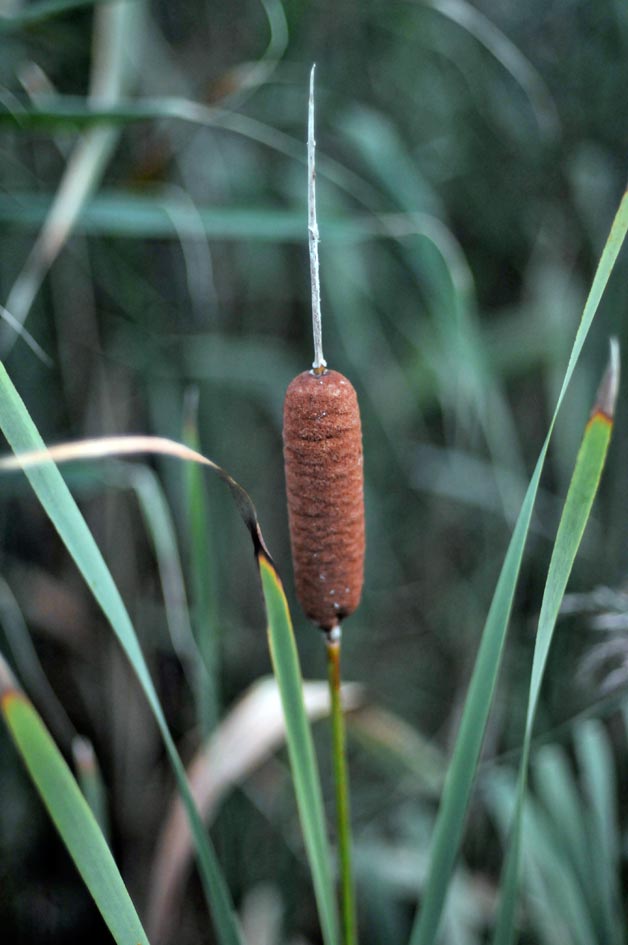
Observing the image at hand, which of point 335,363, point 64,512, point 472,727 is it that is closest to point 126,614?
point 64,512

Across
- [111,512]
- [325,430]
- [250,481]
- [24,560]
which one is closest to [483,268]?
[250,481]

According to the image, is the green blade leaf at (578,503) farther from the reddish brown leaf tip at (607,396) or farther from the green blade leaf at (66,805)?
the green blade leaf at (66,805)

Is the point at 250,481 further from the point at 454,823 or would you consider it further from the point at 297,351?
the point at 454,823

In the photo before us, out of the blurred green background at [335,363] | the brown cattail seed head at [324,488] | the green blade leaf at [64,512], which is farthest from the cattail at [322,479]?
the blurred green background at [335,363]

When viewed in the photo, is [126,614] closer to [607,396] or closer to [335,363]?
[607,396]

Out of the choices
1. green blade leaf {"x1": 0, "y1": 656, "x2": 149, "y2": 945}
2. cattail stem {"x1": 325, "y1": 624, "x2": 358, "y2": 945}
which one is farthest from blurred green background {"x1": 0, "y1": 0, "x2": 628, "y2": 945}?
green blade leaf {"x1": 0, "y1": 656, "x2": 149, "y2": 945}

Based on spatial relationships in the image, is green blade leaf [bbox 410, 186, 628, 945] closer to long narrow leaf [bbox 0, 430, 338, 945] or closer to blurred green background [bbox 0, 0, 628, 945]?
long narrow leaf [bbox 0, 430, 338, 945]
